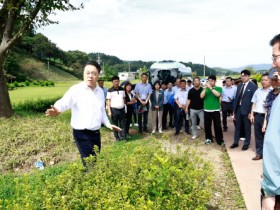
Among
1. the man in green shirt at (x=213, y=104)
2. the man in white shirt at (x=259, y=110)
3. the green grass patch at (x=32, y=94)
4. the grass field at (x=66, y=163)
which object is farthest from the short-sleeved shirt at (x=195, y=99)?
the green grass patch at (x=32, y=94)

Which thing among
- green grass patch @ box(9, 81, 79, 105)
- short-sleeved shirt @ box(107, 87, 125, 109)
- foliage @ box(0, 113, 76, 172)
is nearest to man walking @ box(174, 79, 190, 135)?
short-sleeved shirt @ box(107, 87, 125, 109)

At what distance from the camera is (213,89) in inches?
289

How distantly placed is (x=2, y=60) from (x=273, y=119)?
10.4m

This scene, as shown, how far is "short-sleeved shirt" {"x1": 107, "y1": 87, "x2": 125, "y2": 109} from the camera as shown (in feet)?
25.7

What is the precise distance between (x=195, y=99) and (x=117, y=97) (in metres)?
2.11

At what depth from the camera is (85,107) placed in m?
3.72

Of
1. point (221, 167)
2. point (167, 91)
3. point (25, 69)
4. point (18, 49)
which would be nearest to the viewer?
point (221, 167)

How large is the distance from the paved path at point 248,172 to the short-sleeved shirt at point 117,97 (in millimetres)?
2960

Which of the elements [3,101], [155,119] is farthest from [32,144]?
[3,101]

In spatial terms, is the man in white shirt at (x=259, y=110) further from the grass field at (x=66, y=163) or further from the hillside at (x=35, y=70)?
the hillside at (x=35, y=70)

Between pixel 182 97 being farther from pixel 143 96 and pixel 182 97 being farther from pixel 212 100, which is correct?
pixel 212 100

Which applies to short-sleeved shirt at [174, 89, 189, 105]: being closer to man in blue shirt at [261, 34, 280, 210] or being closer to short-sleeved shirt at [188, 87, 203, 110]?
short-sleeved shirt at [188, 87, 203, 110]

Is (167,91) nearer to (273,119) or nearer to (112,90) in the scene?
(112,90)

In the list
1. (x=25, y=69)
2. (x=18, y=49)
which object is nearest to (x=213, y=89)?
(x=25, y=69)
